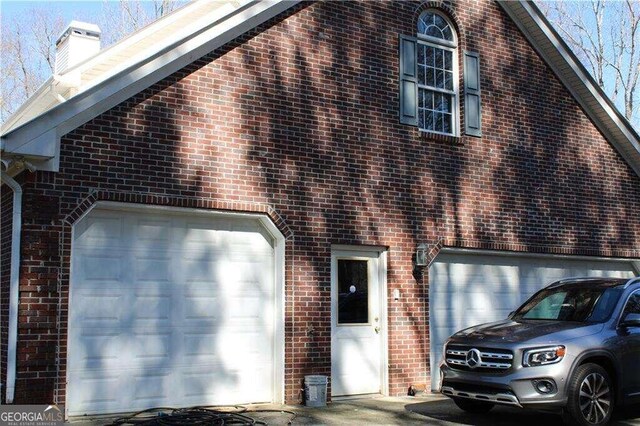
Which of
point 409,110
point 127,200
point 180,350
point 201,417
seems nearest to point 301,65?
point 409,110

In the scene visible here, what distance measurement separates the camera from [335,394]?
36.2 feet

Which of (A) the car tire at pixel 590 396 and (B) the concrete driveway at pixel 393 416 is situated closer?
(A) the car tire at pixel 590 396

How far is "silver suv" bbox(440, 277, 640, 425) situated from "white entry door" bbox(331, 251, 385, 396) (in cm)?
213

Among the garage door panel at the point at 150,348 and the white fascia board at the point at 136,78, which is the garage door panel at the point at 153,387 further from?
the white fascia board at the point at 136,78

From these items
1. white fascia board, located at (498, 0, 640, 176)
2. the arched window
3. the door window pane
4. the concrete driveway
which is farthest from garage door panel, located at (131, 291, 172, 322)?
white fascia board, located at (498, 0, 640, 176)

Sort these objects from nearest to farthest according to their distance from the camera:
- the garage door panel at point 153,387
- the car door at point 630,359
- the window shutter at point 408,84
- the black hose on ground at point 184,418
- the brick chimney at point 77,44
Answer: the black hose on ground at point 184,418 < the car door at point 630,359 < the garage door panel at point 153,387 < the window shutter at point 408,84 < the brick chimney at point 77,44

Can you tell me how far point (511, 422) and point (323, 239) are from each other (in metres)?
3.77

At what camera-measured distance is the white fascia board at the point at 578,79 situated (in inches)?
547

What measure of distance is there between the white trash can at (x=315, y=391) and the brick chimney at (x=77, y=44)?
837 centimetres

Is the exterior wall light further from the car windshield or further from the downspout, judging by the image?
the downspout

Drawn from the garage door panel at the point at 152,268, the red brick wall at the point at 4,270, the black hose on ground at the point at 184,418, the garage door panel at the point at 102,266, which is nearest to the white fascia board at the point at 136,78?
the red brick wall at the point at 4,270

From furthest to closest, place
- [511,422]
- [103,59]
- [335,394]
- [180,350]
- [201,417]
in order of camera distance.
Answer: [103,59] < [335,394] < [180,350] < [511,422] < [201,417]

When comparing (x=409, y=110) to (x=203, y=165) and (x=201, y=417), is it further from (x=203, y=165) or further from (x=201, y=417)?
(x=201, y=417)

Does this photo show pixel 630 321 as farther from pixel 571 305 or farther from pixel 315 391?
pixel 315 391
